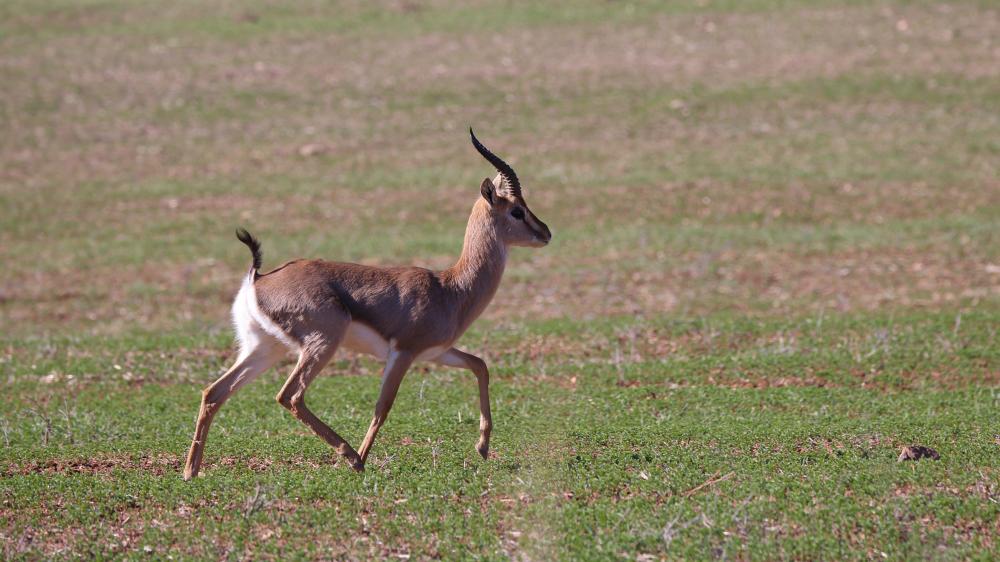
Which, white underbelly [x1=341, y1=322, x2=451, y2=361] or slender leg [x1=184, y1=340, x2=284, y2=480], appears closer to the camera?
slender leg [x1=184, y1=340, x2=284, y2=480]

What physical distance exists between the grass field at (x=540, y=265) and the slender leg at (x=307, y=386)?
15 cm

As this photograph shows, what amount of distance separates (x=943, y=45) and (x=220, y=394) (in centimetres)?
2255

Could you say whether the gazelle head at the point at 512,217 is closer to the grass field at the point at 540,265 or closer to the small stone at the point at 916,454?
the grass field at the point at 540,265

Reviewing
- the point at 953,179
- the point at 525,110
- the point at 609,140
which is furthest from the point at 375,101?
the point at 953,179

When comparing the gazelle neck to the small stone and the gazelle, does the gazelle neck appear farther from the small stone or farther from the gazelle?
the small stone

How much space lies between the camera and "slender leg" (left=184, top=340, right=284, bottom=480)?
794 centimetres

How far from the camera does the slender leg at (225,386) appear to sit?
7.94 metres

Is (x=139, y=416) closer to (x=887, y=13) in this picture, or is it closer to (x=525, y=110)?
(x=525, y=110)

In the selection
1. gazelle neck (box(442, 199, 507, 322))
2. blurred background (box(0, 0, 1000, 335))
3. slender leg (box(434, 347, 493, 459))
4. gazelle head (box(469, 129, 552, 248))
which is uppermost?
gazelle head (box(469, 129, 552, 248))

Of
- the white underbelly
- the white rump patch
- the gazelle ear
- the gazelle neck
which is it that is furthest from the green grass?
the gazelle ear

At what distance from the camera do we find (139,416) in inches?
388

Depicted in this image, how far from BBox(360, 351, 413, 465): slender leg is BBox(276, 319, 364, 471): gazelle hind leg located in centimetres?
13

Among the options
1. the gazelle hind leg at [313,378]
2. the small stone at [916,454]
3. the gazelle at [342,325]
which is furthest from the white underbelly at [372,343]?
the small stone at [916,454]

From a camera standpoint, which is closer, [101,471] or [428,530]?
[428,530]
